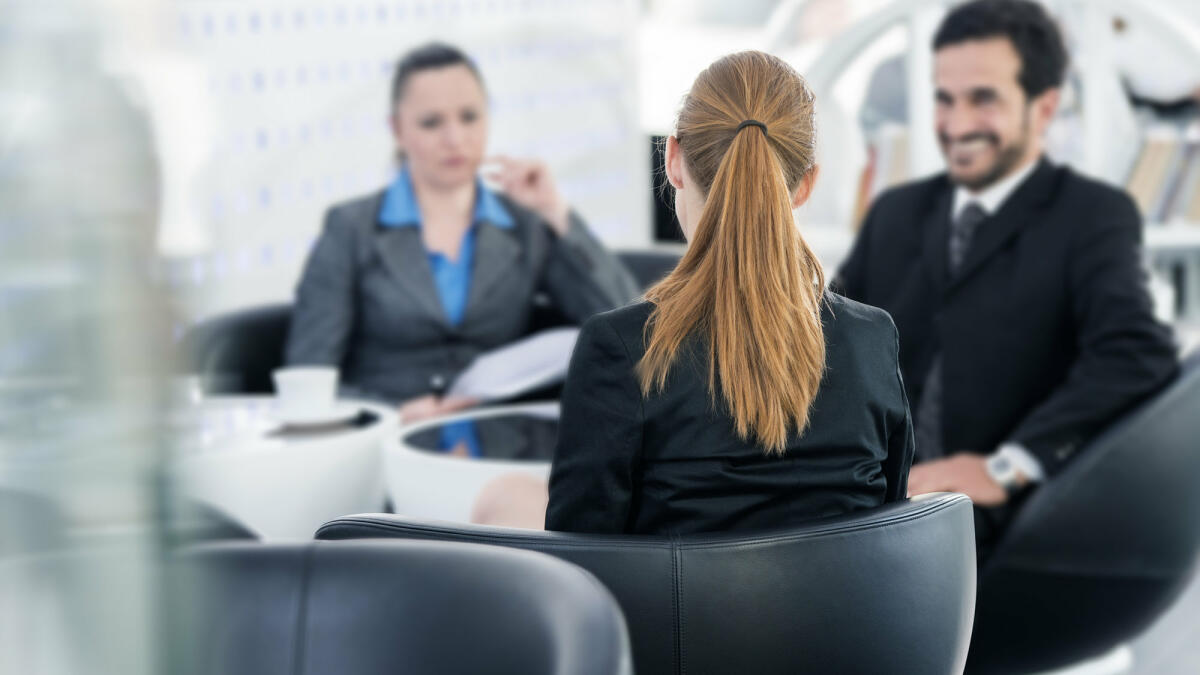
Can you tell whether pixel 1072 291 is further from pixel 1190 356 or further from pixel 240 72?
pixel 240 72

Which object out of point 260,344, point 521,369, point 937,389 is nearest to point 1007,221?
point 937,389

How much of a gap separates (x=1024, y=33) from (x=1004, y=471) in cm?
82

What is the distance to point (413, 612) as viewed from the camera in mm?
851

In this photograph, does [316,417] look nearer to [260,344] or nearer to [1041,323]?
[260,344]

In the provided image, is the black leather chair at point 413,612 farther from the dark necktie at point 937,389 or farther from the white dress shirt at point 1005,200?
the dark necktie at point 937,389

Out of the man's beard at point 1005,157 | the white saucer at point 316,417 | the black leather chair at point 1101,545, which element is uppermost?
the man's beard at point 1005,157

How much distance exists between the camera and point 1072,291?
2092 mm

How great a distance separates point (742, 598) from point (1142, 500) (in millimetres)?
1236

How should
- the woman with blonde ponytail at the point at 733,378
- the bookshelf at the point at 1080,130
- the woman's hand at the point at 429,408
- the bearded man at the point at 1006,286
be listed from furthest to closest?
the bookshelf at the point at 1080,130
the woman's hand at the point at 429,408
the bearded man at the point at 1006,286
the woman with blonde ponytail at the point at 733,378

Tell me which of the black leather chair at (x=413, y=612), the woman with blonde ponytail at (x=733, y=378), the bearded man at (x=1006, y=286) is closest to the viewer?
the black leather chair at (x=413, y=612)

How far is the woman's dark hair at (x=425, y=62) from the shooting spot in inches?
110

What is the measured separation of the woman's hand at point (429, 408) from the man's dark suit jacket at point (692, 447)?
4.14ft

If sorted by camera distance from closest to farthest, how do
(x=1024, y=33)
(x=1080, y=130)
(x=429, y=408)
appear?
(x=1024, y=33) → (x=429, y=408) → (x=1080, y=130)

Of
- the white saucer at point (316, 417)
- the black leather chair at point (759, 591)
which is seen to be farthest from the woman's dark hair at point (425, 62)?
the black leather chair at point (759, 591)
